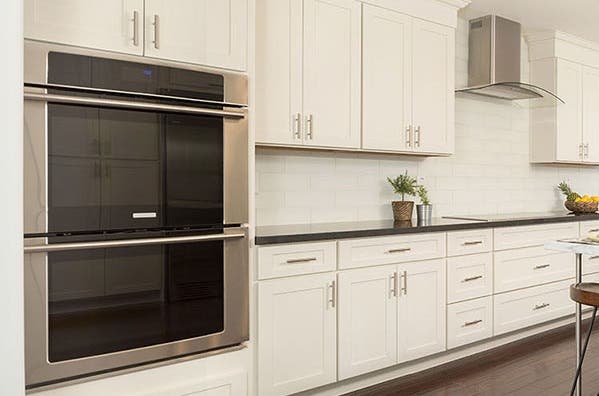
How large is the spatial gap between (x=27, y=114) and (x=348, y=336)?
6.43 ft

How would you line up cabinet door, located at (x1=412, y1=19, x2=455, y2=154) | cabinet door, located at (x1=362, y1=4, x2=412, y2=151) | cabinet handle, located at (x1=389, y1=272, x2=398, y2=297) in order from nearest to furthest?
cabinet handle, located at (x1=389, y1=272, x2=398, y2=297)
cabinet door, located at (x1=362, y1=4, x2=412, y2=151)
cabinet door, located at (x1=412, y1=19, x2=455, y2=154)

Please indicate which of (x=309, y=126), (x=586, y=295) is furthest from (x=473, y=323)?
(x=309, y=126)

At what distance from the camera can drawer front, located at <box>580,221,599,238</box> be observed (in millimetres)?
4652

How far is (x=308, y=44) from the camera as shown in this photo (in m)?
3.13

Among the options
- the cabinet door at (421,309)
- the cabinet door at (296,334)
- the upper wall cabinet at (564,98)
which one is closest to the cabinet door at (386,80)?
the cabinet door at (421,309)

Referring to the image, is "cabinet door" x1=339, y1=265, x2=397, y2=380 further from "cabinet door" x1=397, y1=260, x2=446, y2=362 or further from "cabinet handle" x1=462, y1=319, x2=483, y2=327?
"cabinet handle" x1=462, y1=319, x2=483, y2=327

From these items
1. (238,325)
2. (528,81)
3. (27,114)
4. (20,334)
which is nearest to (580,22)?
(528,81)

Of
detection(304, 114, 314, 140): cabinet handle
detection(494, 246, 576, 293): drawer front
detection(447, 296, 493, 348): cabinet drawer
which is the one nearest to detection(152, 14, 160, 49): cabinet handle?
detection(304, 114, 314, 140): cabinet handle

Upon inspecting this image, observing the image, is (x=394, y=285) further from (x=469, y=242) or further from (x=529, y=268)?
(x=529, y=268)

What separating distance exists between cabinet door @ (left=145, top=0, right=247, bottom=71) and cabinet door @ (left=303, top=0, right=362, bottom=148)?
71 centimetres

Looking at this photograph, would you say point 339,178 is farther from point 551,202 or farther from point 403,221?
point 551,202

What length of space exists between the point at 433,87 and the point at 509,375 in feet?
6.49

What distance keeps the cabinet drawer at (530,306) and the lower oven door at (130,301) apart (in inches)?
87.7

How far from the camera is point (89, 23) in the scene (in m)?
2.08
